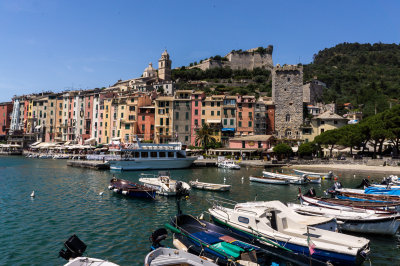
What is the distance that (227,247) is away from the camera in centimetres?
1135

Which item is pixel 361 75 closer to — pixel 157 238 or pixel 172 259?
pixel 157 238

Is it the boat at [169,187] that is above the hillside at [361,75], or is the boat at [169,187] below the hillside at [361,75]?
below

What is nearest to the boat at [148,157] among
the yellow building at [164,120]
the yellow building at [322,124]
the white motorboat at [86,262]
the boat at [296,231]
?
the yellow building at [164,120]

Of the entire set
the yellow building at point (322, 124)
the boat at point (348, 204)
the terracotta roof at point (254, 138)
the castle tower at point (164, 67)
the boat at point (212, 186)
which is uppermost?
the castle tower at point (164, 67)

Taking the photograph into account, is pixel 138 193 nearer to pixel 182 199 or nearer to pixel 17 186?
pixel 182 199

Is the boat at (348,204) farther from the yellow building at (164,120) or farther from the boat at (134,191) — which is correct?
the yellow building at (164,120)

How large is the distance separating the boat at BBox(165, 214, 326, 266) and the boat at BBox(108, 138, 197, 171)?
33979mm

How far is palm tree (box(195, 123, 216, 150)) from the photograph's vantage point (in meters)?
65.1

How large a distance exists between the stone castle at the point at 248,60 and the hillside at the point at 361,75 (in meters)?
17.6

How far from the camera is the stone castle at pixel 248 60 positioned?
4793 inches

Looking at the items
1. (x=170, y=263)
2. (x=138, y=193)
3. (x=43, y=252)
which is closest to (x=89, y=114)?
(x=138, y=193)

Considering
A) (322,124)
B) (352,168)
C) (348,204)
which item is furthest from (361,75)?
(348,204)

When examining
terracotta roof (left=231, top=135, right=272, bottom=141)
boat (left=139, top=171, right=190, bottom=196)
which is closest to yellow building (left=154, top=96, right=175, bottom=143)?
terracotta roof (left=231, top=135, right=272, bottom=141)

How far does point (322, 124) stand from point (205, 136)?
2646 cm
